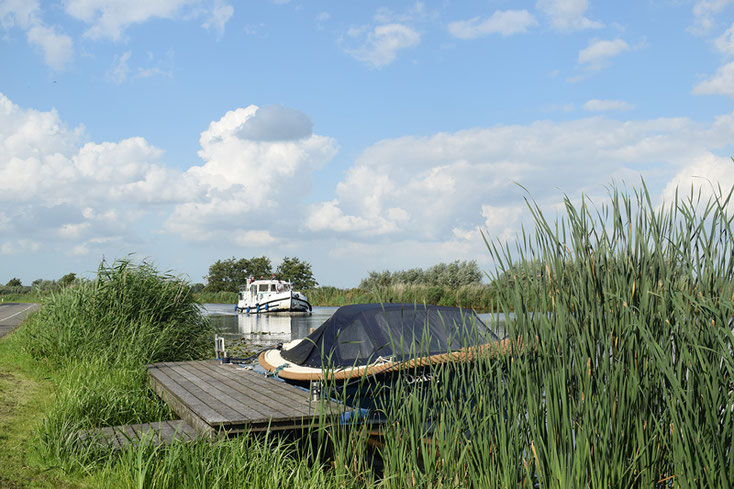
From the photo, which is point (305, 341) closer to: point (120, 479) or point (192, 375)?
point (192, 375)

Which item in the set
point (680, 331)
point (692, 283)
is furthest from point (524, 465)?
point (692, 283)

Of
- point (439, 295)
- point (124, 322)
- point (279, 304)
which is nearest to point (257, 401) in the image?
point (124, 322)

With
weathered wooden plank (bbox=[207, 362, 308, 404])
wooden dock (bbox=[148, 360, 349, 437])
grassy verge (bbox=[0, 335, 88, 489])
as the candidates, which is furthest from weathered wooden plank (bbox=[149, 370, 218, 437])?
grassy verge (bbox=[0, 335, 88, 489])

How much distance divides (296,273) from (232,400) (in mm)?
63634

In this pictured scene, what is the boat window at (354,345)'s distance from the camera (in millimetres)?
6133

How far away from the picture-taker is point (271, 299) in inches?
1407

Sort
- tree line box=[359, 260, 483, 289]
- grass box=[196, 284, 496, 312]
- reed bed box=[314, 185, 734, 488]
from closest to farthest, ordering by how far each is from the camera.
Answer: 1. reed bed box=[314, 185, 734, 488]
2. grass box=[196, 284, 496, 312]
3. tree line box=[359, 260, 483, 289]

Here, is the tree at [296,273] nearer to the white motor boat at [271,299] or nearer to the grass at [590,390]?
the white motor boat at [271,299]

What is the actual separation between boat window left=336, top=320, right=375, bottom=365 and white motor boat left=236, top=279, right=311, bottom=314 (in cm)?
2946

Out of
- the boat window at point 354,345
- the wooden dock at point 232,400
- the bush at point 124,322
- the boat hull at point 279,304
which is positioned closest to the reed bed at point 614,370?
the wooden dock at point 232,400

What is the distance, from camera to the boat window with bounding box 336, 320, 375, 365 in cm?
613

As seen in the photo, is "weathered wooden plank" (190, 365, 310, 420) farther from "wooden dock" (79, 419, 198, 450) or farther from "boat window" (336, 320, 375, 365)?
"boat window" (336, 320, 375, 365)

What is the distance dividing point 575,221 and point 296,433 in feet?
10.1

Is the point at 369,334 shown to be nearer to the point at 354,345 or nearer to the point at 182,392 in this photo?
the point at 354,345
